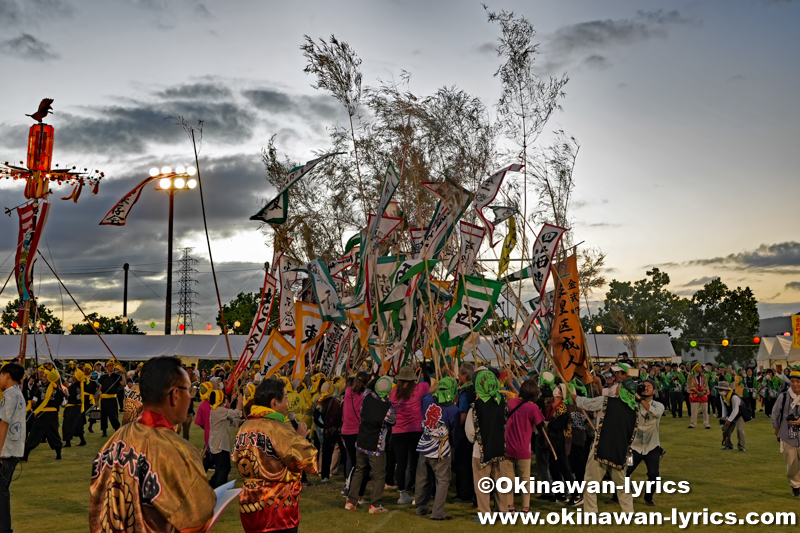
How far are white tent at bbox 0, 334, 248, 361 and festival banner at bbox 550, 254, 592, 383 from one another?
89.8 feet

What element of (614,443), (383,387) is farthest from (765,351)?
(383,387)

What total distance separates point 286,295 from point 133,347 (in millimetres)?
24706

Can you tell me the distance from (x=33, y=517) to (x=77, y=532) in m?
1.34

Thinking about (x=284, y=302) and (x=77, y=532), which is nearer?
(x=77, y=532)

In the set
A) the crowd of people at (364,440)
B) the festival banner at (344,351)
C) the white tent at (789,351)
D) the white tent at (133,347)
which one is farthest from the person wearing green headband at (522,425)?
the white tent at (789,351)

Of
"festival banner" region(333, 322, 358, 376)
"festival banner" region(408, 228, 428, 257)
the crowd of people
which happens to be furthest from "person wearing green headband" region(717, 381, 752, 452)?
"festival banner" region(333, 322, 358, 376)

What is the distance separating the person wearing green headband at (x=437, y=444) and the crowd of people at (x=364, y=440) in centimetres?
2

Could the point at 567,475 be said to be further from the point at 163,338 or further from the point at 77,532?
the point at 163,338

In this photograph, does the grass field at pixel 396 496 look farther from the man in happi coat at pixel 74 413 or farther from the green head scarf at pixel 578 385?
the green head scarf at pixel 578 385

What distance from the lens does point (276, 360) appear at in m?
14.5

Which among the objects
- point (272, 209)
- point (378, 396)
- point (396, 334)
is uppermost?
point (272, 209)

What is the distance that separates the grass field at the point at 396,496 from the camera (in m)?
9.14

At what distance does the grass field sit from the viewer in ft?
30.0

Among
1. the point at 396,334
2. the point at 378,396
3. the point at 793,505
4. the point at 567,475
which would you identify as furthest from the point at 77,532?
the point at 793,505
